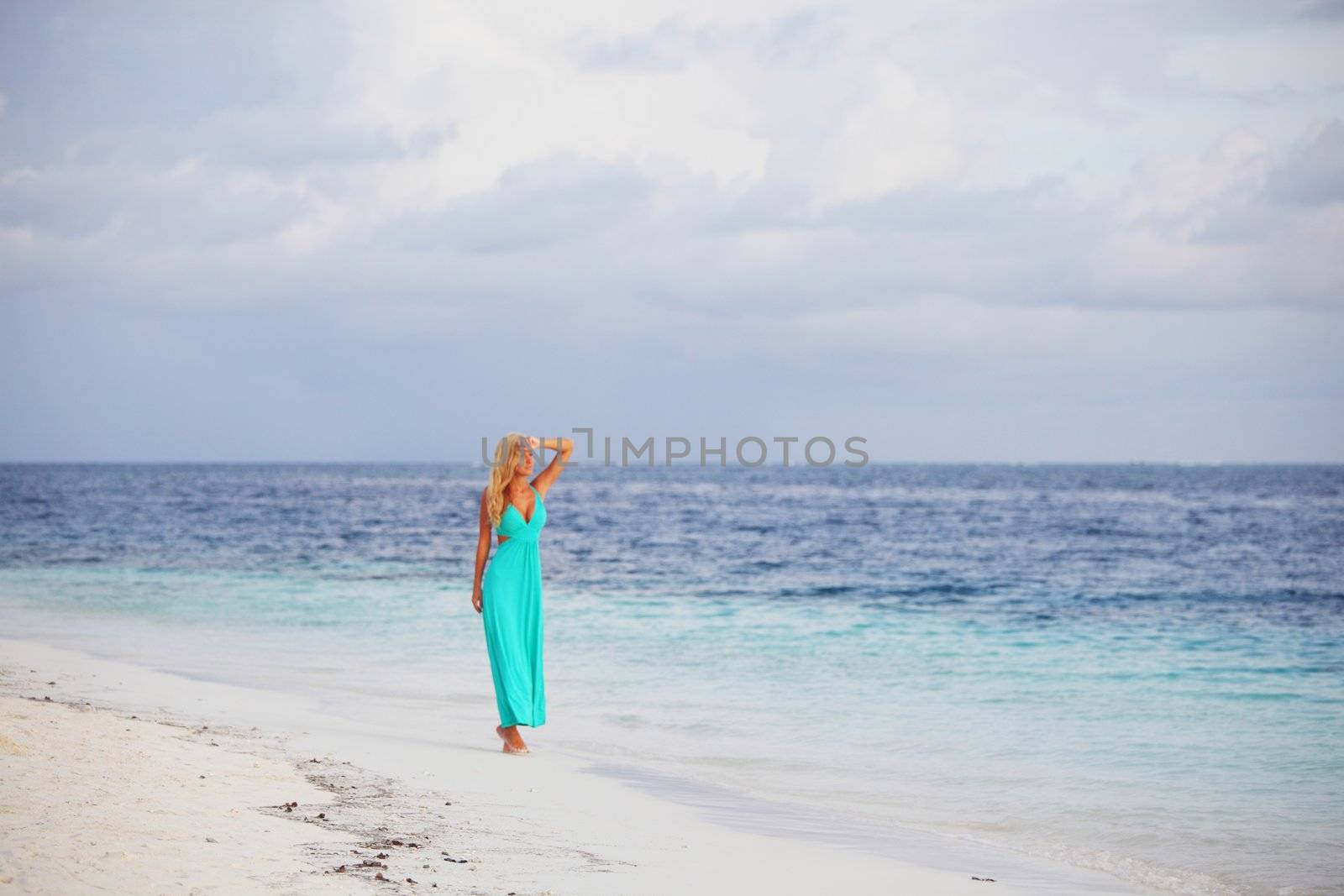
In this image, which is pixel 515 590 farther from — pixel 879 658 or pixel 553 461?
pixel 879 658

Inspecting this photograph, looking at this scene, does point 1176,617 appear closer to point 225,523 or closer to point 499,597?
point 499,597

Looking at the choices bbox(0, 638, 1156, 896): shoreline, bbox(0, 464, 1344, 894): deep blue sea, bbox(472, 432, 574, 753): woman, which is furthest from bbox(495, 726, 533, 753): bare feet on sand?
bbox(0, 464, 1344, 894): deep blue sea

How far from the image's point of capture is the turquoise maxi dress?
7793 mm

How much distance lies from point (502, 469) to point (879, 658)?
7057 millimetres

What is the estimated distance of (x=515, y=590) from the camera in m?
7.87

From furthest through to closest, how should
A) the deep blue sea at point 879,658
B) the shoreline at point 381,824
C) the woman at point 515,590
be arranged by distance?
the woman at point 515,590 → the deep blue sea at point 879,658 → the shoreline at point 381,824

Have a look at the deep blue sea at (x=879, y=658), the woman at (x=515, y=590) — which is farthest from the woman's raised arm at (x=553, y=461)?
the deep blue sea at (x=879, y=658)

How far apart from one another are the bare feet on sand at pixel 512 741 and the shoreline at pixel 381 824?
133 millimetres

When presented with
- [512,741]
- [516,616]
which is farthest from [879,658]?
[516,616]

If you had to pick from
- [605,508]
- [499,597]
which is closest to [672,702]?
[499,597]

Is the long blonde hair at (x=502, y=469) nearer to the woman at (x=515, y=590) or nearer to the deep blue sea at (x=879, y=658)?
the woman at (x=515, y=590)

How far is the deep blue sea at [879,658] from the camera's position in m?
7.14

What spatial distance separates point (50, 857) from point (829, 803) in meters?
4.65

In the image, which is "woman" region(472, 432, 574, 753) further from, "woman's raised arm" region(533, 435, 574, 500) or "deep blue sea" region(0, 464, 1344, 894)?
"deep blue sea" region(0, 464, 1344, 894)
